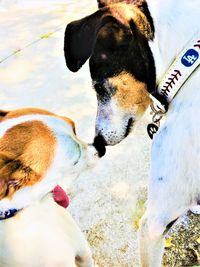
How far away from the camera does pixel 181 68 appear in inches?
97.7

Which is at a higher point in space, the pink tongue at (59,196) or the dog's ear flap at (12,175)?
the dog's ear flap at (12,175)

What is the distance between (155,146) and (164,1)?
0.70 metres

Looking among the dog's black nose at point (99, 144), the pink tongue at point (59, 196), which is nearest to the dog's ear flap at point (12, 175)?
the pink tongue at point (59, 196)

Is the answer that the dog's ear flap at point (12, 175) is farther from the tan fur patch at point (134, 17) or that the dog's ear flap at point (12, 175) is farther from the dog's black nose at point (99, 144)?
the tan fur patch at point (134, 17)

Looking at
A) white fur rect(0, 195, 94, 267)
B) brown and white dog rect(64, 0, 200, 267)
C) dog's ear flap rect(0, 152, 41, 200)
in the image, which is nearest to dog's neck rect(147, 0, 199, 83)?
brown and white dog rect(64, 0, 200, 267)

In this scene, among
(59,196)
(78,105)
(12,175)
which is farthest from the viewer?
(78,105)

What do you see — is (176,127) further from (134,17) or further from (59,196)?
(59,196)

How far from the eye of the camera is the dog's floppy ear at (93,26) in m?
2.49

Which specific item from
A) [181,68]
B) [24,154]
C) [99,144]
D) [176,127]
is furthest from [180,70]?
[24,154]

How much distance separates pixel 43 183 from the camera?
2.67 m

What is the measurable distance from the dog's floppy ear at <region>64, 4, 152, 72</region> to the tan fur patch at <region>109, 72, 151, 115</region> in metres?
0.20

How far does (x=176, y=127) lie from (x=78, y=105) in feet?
7.27

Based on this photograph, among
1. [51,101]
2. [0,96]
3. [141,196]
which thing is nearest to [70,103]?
[51,101]

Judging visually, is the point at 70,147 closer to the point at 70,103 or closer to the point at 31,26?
the point at 70,103
